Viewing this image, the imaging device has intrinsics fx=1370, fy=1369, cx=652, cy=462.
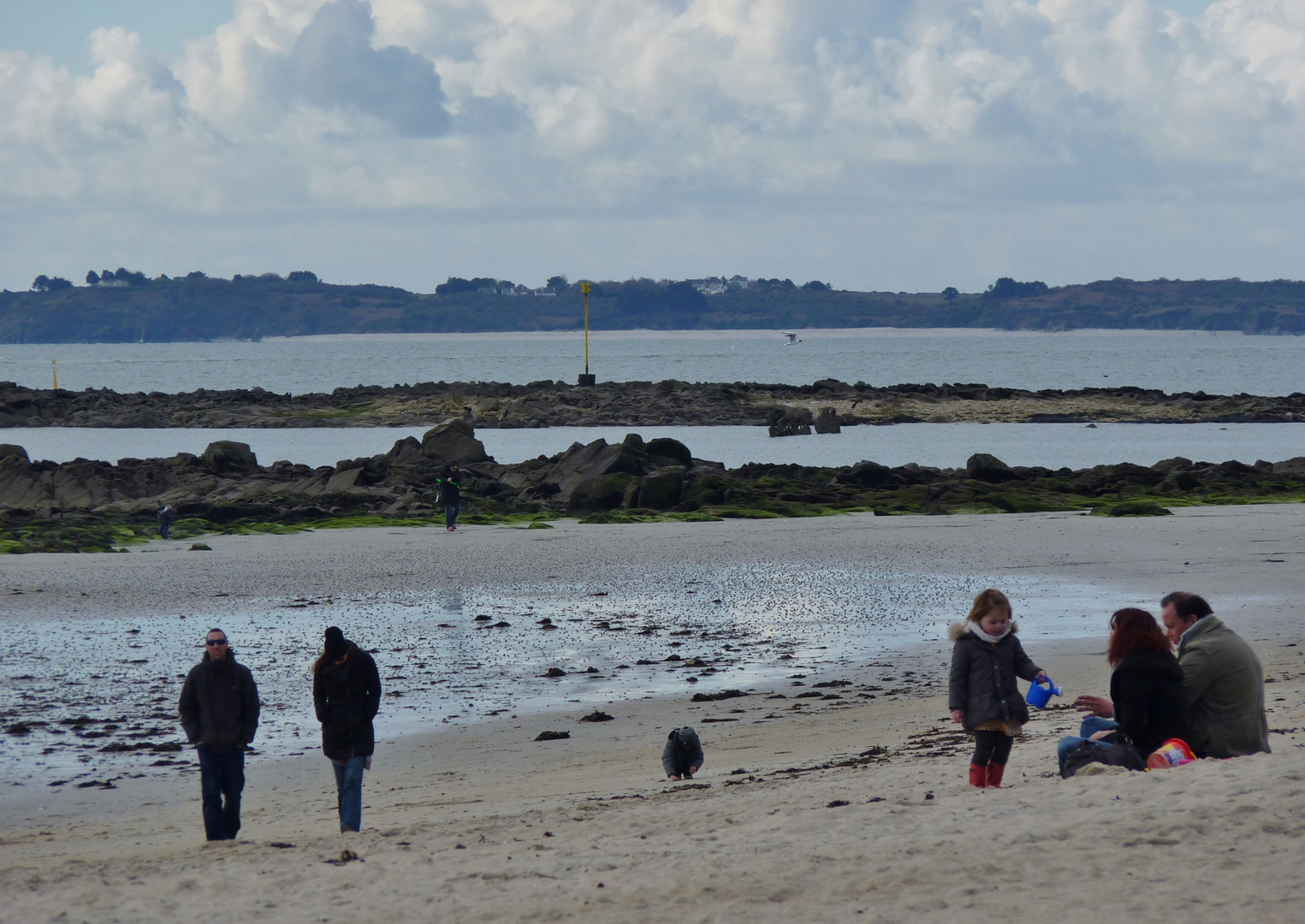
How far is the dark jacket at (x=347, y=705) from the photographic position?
25.0ft

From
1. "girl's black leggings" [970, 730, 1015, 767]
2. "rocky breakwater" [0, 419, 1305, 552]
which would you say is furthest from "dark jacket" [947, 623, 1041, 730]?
"rocky breakwater" [0, 419, 1305, 552]

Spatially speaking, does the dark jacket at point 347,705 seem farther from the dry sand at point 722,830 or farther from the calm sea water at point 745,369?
the calm sea water at point 745,369

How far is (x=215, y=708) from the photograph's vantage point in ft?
25.0

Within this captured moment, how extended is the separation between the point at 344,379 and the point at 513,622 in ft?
353

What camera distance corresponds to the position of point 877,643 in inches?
559

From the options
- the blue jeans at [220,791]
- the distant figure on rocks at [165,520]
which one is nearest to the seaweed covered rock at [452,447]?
the distant figure on rocks at [165,520]

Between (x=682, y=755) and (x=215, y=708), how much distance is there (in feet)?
9.73

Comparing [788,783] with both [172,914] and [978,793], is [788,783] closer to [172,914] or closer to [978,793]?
[978,793]

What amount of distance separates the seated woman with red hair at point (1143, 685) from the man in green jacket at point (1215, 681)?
0.09m

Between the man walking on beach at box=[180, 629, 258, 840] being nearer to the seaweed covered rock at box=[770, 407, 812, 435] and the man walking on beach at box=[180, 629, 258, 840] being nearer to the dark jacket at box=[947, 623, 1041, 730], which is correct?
the dark jacket at box=[947, 623, 1041, 730]

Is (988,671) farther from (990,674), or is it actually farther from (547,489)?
(547,489)

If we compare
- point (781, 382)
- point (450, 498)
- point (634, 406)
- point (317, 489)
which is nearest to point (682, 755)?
point (450, 498)

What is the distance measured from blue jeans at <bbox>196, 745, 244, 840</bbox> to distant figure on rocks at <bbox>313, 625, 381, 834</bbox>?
548mm

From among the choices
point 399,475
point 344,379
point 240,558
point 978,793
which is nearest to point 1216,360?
point 344,379
